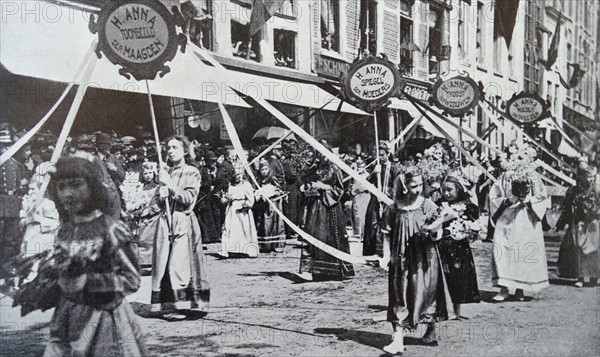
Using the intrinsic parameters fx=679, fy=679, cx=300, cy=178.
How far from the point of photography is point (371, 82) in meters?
4.02

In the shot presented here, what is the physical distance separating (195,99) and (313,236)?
3.45 ft

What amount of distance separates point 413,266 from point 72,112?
2.08 m

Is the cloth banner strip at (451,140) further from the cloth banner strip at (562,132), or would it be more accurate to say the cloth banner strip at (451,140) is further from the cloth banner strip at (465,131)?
the cloth banner strip at (562,132)

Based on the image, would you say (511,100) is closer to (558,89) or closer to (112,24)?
(558,89)

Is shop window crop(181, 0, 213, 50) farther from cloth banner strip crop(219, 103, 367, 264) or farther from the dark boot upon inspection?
the dark boot

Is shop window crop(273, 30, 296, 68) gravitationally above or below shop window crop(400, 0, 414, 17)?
below

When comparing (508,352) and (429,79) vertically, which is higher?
(429,79)

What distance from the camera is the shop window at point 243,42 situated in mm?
3756

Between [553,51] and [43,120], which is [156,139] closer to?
[43,120]

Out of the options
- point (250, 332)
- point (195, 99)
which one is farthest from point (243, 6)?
point (250, 332)

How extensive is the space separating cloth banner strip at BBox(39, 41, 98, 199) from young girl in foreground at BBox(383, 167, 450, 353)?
1.82 m

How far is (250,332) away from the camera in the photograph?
3.85 meters

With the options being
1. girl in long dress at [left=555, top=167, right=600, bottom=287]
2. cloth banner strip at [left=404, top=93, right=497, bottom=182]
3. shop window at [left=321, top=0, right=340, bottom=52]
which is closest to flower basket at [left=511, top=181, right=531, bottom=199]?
cloth banner strip at [left=404, top=93, right=497, bottom=182]

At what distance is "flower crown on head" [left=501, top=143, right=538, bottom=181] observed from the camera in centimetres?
434
